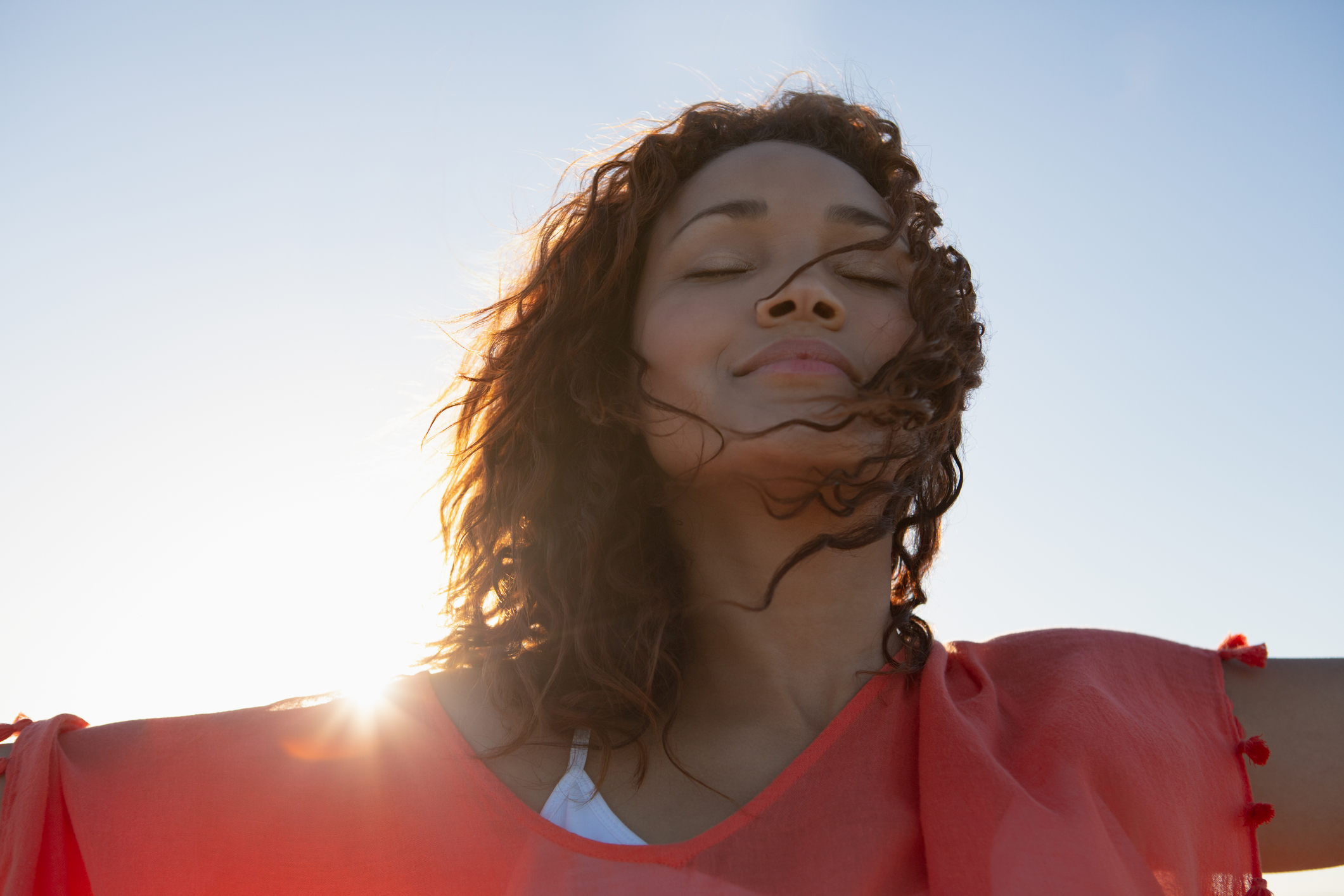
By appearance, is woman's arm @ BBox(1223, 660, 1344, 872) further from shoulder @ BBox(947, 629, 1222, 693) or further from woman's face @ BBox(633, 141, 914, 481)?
woman's face @ BBox(633, 141, 914, 481)

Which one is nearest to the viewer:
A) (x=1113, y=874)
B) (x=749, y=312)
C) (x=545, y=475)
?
(x=1113, y=874)

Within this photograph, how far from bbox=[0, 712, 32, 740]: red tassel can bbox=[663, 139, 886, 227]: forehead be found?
1.77m

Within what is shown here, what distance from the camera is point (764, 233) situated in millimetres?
2102

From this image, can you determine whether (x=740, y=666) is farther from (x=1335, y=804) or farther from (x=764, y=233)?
(x=1335, y=804)

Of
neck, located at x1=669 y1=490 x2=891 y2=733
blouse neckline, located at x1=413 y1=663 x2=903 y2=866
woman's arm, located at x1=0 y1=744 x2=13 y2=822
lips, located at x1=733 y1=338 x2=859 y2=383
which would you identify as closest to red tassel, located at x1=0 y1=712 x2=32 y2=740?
woman's arm, located at x1=0 y1=744 x2=13 y2=822

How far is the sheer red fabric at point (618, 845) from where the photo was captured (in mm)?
1616

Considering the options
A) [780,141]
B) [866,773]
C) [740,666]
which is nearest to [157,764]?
[740,666]

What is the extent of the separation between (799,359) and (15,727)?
1.71 meters

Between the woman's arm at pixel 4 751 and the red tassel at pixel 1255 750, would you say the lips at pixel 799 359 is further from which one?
the woman's arm at pixel 4 751

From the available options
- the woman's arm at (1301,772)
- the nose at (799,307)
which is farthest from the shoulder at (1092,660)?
the nose at (799,307)

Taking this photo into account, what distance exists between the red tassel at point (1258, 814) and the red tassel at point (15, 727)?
7.81 ft

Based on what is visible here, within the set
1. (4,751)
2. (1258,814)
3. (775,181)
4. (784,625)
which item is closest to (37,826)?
(4,751)

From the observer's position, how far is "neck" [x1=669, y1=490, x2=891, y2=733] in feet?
6.48

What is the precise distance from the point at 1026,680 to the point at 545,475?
4.00 ft
